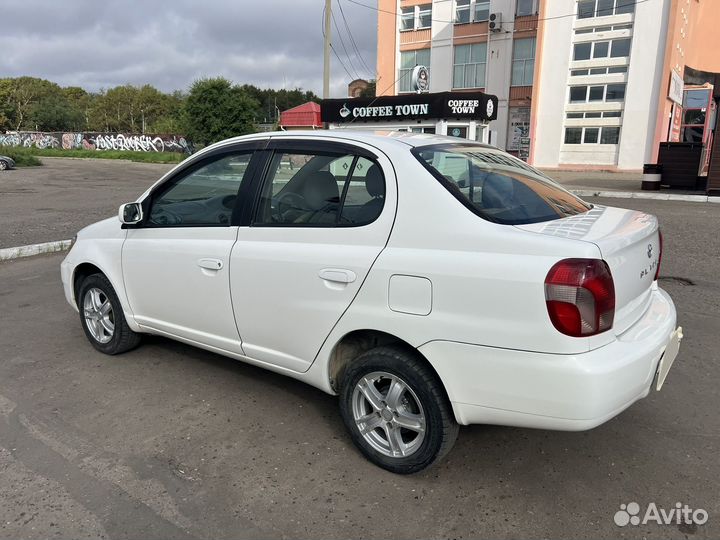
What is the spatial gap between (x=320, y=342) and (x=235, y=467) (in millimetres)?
806

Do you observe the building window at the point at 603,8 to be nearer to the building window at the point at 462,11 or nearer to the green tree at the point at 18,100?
the building window at the point at 462,11

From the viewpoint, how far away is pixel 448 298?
2.52m

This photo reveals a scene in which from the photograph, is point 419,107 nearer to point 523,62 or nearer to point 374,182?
point 374,182

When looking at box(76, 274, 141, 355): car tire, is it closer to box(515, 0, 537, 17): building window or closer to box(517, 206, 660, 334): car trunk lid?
box(517, 206, 660, 334): car trunk lid

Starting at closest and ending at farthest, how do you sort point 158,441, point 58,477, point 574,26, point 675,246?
point 58,477 → point 158,441 → point 675,246 → point 574,26

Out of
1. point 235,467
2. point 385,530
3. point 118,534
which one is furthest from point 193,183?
Result: point 385,530

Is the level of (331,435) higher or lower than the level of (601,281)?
lower

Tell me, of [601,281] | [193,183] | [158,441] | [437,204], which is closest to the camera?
[601,281]

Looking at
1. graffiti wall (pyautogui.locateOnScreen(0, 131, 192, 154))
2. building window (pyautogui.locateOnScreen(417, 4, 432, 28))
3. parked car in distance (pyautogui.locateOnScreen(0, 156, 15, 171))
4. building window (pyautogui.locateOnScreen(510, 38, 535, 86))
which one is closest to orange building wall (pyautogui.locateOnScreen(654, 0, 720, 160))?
building window (pyautogui.locateOnScreen(510, 38, 535, 86))

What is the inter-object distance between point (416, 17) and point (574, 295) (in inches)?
1635

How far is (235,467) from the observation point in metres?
2.96

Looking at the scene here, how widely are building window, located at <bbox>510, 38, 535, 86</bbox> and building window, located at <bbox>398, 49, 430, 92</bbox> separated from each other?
648 centimetres

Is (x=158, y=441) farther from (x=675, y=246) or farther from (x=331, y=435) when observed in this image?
(x=675, y=246)

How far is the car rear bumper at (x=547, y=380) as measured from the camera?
2322 mm
